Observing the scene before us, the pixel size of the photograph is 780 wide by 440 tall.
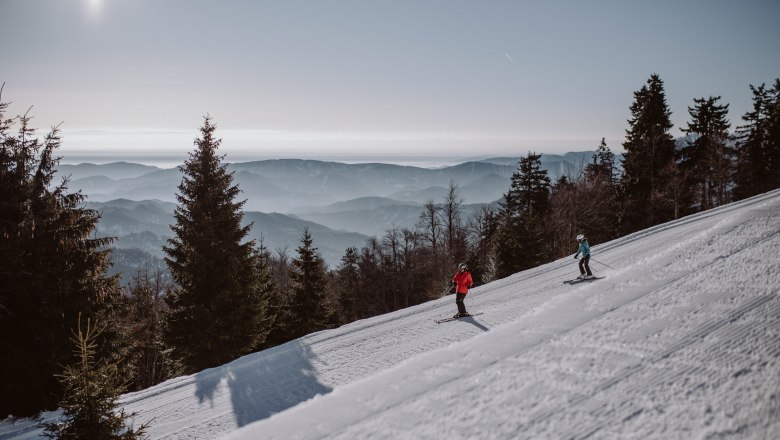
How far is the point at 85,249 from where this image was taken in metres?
14.0

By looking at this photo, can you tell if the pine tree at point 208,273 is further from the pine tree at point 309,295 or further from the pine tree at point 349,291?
the pine tree at point 349,291

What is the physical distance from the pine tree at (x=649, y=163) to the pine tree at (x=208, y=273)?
34716 millimetres

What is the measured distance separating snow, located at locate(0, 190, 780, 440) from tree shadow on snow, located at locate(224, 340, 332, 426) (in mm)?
47

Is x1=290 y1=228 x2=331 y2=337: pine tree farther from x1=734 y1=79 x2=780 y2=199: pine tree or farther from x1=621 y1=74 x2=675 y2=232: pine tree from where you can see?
x1=734 y1=79 x2=780 y2=199: pine tree

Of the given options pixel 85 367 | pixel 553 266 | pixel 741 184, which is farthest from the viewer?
pixel 741 184

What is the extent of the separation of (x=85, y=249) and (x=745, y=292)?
19346 millimetres

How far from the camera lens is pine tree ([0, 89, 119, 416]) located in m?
11.9

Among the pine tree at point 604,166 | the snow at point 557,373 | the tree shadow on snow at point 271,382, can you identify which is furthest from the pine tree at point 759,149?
the tree shadow on snow at point 271,382

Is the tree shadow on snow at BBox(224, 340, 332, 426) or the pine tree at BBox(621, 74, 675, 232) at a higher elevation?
the pine tree at BBox(621, 74, 675, 232)

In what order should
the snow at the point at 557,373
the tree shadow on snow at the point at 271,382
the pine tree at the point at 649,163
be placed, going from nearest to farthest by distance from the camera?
the snow at the point at 557,373, the tree shadow on snow at the point at 271,382, the pine tree at the point at 649,163

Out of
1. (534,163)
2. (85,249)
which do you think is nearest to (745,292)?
(85,249)

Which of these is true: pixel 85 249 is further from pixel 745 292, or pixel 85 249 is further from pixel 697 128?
pixel 697 128

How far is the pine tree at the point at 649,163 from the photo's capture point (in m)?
35.1

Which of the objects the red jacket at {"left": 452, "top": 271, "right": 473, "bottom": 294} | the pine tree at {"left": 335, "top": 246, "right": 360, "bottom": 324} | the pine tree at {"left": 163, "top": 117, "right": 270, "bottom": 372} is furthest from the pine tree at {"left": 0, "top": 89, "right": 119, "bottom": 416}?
the pine tree at {"left": 335, "top": 246, "right": 360, "bottom": 324}
